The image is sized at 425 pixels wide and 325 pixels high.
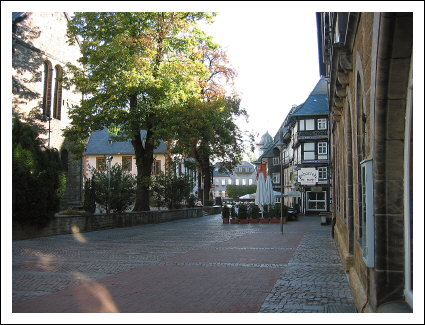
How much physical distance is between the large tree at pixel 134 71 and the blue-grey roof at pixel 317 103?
2421cm

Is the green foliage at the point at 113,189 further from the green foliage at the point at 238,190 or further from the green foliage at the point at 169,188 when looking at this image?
the green foliage at the point at 238,190

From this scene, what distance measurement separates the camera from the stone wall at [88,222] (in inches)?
742

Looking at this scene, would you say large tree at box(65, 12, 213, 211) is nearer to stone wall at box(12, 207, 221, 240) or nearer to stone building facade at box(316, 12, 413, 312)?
stone wall at box(12, 207, 221, 240)

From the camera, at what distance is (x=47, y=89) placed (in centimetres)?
3045

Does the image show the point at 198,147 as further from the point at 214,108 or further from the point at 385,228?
the point at 385,228

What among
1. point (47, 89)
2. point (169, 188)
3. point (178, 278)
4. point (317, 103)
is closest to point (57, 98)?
point (47, 89)

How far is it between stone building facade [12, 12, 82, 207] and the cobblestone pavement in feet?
47.8

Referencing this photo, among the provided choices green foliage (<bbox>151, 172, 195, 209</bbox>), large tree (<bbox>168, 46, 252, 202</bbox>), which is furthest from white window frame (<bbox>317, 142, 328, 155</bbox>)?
green foliage (<bbox>151, 172, 195, 209</bbox>)

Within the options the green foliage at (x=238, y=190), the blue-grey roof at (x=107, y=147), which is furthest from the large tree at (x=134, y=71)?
the green foliage at (x=238, y=190)

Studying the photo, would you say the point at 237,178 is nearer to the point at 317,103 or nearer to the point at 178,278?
the point at 317,103

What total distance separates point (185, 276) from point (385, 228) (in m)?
5.87

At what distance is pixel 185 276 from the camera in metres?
9.87

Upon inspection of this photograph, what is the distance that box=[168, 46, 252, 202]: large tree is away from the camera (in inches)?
1143

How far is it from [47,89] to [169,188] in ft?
39.2
